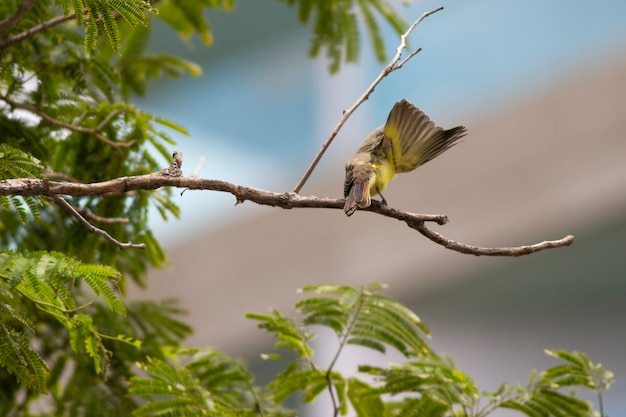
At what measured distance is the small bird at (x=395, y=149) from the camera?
185 cm

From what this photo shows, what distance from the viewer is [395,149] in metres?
1.97

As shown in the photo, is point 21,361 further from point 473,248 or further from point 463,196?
point 463,196

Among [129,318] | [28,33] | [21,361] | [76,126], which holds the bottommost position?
[21,361]

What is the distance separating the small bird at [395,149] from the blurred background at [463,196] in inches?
169

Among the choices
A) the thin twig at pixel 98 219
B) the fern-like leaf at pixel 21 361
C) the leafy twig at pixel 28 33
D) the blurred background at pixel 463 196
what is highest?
the blurred background at pixel 463 196

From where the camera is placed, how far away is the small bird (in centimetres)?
185

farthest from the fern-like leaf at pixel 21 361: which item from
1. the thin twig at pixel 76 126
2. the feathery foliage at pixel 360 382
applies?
the thin twig at pixel 76 126

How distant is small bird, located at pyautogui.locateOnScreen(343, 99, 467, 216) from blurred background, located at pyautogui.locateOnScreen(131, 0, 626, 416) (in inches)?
169

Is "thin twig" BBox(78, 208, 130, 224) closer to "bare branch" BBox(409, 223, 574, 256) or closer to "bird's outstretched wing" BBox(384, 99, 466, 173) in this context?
"bird's outstretched wing" BBox(384, 99, 466, 173)

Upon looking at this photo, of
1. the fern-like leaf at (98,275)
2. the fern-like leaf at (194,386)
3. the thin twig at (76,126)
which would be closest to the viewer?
the fern-like leaf at (98,275)

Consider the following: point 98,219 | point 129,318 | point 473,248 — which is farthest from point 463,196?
point 473,248

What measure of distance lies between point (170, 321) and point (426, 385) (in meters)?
1.13

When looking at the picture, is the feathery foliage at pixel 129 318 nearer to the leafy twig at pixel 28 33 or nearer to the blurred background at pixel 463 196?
the leafy twig at pixel 28 33

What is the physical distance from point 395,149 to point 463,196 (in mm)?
5560
